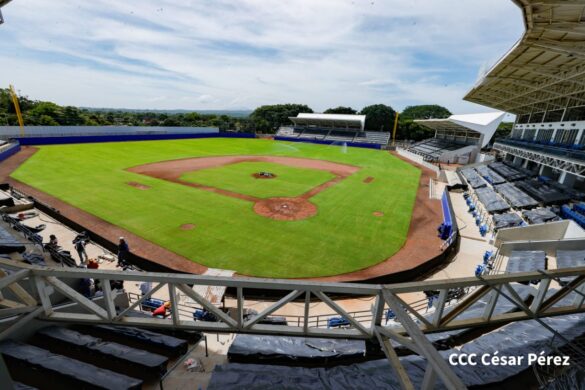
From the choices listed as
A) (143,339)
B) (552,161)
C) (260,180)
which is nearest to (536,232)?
(552,161)

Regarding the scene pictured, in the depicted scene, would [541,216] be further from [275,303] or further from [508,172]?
[275,303]

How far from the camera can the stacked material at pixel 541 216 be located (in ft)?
66.8

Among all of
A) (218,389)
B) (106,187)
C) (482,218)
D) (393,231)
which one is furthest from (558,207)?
(106,187)

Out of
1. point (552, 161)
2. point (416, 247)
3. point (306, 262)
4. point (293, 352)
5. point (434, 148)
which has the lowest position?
point (416, 247)

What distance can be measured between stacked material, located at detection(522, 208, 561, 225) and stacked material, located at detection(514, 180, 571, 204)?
10.1 ft

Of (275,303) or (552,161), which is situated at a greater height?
(552,161)

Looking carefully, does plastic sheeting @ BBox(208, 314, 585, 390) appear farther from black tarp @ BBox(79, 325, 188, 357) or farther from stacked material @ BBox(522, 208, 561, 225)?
stacked material @ BBox(522, 208, 561, 225)

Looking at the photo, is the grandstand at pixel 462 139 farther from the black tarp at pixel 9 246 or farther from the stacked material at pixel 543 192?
the black tarp at pixel 9 246

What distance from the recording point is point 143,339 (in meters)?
5.68

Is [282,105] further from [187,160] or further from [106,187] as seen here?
[106,187]

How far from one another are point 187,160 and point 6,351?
141 feet

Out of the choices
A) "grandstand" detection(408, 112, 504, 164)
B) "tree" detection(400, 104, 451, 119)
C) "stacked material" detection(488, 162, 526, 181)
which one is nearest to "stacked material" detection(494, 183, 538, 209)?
"stacked material" detection(488, 162, 526, 181)

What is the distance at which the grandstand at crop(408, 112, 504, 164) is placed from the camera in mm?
47403

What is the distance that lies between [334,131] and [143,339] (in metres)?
88.8
